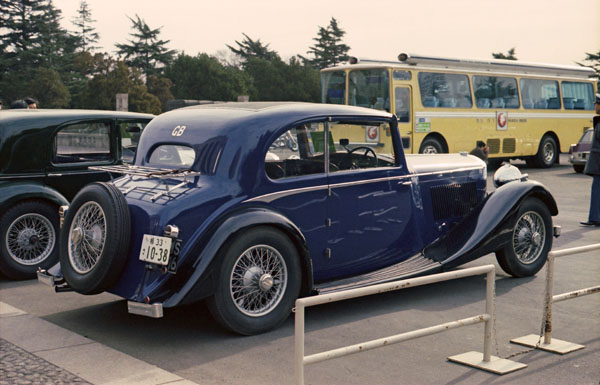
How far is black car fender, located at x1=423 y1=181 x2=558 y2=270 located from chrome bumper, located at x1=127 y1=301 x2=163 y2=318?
2884mm

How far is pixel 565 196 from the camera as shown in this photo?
1566 centimetres

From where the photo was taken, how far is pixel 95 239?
5.66 metres

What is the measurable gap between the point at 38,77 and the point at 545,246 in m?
56.9

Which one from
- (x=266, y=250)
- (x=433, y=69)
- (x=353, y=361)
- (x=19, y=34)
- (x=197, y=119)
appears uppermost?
(x=19, y=34)

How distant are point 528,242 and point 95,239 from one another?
438 cm

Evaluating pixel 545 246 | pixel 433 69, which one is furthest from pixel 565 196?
pixel 545 246

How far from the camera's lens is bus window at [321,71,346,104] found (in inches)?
788

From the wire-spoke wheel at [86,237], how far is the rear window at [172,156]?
0.85m

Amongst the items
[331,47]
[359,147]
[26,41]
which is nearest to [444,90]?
[359,147]

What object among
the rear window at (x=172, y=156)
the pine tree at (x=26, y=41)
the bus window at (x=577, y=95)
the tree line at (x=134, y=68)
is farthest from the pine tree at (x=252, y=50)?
the rear window at (x=172, y=156)

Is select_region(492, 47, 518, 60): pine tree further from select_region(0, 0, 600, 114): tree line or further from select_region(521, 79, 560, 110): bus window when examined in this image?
select_region(521, 79, 560, 110): bus window

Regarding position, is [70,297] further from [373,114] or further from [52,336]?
[373,114]

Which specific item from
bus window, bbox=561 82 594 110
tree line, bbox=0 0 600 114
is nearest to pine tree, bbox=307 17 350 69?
tree line, bbox=0 0 600 114

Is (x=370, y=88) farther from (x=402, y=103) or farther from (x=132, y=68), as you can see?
(x=132, y=68)
